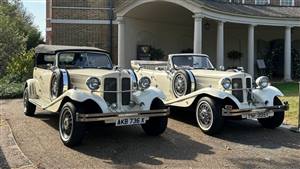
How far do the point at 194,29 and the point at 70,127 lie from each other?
11191mm

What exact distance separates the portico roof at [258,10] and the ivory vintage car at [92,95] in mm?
10396

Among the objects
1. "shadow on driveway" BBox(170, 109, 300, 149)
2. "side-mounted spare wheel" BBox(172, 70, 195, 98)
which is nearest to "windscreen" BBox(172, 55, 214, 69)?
"side-mounted spare wheel" BBox(172, 70, 195, 98)

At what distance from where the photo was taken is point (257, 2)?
2577cm

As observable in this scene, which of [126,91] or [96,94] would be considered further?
[126,91]

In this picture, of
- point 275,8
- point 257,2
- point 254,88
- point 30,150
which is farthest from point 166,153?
point 257,2

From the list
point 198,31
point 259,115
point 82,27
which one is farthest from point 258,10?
point 259,115

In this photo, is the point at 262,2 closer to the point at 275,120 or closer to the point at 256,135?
the point at 275,120

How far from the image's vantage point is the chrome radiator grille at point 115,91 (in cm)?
785

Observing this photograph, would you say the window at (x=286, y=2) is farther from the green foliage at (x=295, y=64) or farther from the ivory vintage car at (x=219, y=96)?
the ivory vintage car at (x=219, y=96)

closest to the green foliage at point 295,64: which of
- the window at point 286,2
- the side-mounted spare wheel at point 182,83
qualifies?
the window at point 286,2

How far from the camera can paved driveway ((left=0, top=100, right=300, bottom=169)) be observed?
6.45 m

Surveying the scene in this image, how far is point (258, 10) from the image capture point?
22.2 meters

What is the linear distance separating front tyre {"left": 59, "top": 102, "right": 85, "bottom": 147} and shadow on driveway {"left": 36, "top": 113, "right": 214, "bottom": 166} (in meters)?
0.17

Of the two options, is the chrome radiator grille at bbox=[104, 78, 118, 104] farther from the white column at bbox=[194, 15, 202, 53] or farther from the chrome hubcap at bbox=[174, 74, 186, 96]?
the white column at bbox=[194, 15, 202, 53]
